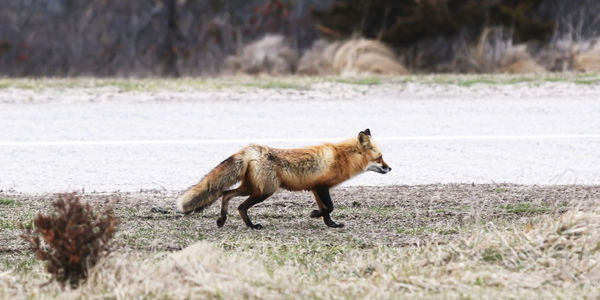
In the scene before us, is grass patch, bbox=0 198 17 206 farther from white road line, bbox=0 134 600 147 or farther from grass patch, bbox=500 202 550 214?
grass patch, bbox=500 202 550 214

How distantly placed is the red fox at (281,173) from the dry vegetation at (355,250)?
0.68 ft

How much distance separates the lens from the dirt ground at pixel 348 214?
635 centimetres

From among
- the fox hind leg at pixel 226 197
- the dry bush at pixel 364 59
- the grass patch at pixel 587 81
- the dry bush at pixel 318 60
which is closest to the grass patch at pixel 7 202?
the fox hind leg at pixel 226 197

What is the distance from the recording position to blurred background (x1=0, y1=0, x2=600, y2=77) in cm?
1608

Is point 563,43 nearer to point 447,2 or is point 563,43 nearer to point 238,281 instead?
point 447,2

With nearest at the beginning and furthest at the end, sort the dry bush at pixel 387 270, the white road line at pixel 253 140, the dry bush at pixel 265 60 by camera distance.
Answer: the dry bush at pixel 387 270 → the white road line at pixel 253 140 → the dry bush at pixel 265 60

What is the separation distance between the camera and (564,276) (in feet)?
16.9

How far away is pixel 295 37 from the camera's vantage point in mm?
19047

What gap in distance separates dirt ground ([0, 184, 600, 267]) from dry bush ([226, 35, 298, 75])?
8.76 m

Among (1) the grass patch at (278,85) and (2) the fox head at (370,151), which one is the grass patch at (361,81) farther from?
(2) the fox head at (370,151)

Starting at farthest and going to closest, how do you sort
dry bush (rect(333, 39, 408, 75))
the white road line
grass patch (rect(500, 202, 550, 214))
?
dry bush (rect(333, 39, 408, 75)) → the white road line → grass patch (rect(500, 202, 550, 214))

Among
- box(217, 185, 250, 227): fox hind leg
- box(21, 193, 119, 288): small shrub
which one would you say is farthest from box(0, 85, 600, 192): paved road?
box(21, 193, 119, 288): small shrub

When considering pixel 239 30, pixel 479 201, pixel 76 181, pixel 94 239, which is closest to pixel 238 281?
pixel 94 239

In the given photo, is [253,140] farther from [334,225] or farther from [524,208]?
[524,208]
